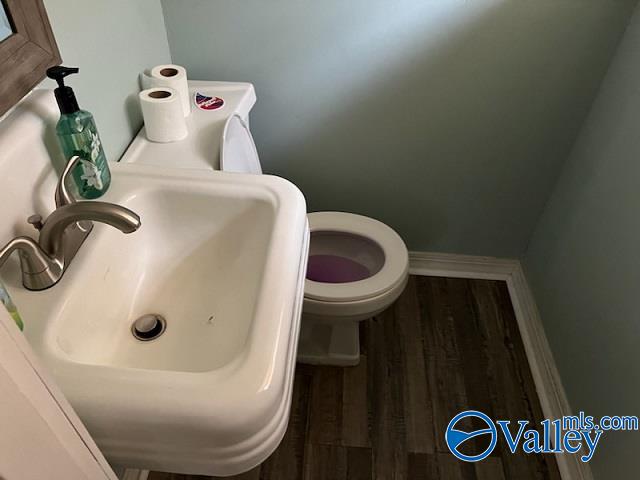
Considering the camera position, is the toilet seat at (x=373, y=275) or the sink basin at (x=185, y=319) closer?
the sink basin at (x=185, y=319)

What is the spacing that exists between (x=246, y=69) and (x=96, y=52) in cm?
48

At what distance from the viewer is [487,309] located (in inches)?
72.2

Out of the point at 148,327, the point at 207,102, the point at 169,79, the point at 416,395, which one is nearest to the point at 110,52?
the point at 169,79

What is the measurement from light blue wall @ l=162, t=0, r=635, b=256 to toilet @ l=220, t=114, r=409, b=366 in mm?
174

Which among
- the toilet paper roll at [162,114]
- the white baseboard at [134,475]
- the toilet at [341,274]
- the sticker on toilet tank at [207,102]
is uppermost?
the toilet paper roll at [162,114]

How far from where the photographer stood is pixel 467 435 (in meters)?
1.48

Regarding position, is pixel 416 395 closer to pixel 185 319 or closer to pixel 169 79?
pixel 185 319

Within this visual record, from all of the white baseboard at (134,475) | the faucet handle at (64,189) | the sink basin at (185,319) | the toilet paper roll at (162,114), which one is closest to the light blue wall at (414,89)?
the toilet paper roll at (162,114)

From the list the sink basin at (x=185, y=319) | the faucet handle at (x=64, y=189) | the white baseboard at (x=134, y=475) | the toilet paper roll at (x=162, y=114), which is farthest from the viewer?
the white baseboard at (x=134, y=475)

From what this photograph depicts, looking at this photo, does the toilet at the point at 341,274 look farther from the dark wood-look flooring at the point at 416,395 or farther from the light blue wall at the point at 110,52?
the light blue wall at the point at 110,52

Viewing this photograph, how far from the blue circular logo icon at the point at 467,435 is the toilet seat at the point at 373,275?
0.47 meters

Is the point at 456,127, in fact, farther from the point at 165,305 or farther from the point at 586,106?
the point at 165,305

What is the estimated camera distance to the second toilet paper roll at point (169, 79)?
121 cm

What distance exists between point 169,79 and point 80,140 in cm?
44
